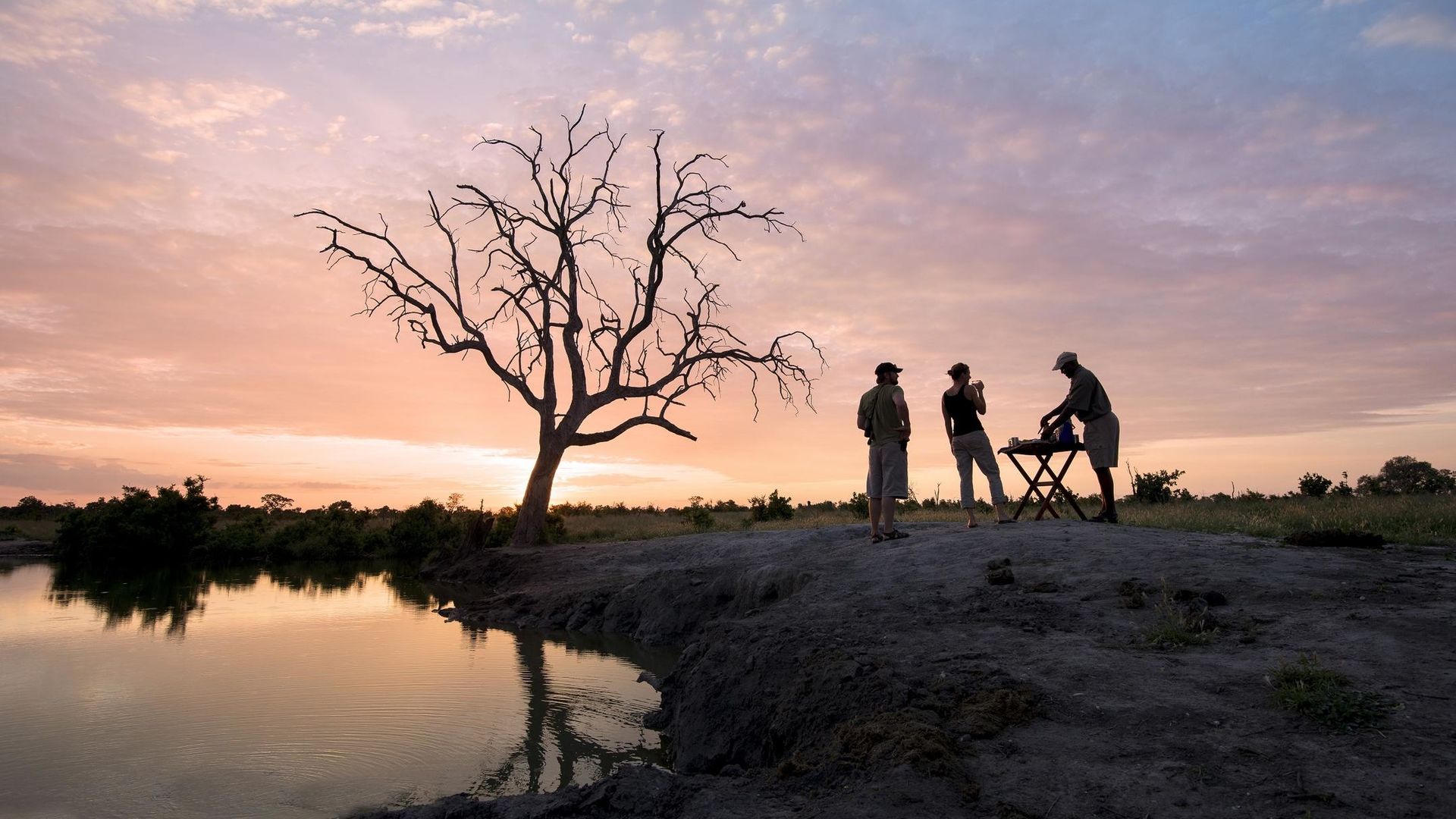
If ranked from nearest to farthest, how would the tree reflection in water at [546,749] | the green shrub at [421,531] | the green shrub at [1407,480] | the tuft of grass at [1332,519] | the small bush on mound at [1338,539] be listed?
the tree reflection in water at [546,749] < the small bush on mound at [1338,539] < the tuft of grass at [1332,519] < the green shrub at [1407,480] < the green shrub at [421,531]

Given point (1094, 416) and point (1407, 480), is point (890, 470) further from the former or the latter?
point (1407, 480)

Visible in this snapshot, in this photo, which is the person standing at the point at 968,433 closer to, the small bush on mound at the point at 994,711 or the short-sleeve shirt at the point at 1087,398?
the short-sleeve shirt at the point at 1087,398

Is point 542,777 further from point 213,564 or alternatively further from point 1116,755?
point 213,564

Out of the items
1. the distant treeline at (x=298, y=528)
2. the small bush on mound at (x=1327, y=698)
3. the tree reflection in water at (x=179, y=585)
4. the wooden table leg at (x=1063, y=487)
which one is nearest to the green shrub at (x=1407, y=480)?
the distant treeline at (x=298, y=528)

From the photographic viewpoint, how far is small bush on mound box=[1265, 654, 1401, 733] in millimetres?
3883

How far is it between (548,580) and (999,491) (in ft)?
30.9

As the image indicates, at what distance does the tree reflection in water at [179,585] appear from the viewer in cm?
1427

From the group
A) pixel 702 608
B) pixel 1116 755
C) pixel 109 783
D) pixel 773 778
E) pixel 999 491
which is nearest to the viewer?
pixel 1116 755

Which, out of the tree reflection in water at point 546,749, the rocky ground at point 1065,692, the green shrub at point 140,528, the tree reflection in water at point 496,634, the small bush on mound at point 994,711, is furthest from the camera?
the green shrub at point 140,528

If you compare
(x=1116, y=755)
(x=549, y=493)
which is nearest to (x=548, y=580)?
(x=549, y=493)

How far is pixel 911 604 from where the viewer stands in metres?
6.98

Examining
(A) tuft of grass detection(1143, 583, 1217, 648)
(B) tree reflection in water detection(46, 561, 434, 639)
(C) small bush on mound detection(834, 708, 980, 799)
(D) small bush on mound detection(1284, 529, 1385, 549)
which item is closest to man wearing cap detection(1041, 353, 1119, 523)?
(D) small bush on mound detection(1284, 529, 1385, 549)

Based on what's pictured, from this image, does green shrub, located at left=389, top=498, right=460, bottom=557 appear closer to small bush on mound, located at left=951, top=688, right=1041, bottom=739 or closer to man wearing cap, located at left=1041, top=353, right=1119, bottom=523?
man wearing cap, located at left=1041, top=353, right=1119, bottom=523

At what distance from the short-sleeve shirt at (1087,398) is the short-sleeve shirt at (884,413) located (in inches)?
89.7
